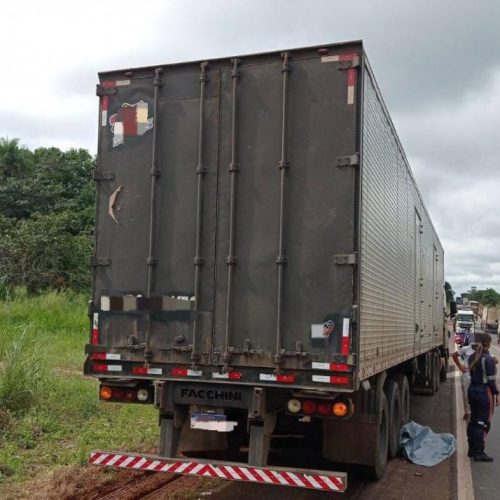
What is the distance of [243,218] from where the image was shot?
5293 mm

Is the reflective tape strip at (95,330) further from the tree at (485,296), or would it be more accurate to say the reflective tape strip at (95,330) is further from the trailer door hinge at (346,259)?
the tree at (485,296)

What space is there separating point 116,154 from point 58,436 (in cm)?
376

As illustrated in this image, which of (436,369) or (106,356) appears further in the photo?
(436,369)

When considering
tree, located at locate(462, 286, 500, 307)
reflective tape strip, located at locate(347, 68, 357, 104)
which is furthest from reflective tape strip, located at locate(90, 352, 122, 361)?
tree, located at locate(462, 286, 500, 307)

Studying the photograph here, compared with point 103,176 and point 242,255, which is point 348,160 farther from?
point 103,176

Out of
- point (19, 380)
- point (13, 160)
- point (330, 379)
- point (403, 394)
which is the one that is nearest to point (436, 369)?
point (403, 394)

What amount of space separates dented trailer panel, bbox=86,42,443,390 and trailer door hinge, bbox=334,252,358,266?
12mm

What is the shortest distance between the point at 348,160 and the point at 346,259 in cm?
82

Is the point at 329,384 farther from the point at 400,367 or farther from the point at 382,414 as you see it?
the point at 400,367

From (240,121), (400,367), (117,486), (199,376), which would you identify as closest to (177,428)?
(199,376)

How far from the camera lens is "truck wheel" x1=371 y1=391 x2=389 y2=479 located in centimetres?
600

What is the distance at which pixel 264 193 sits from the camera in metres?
5.26

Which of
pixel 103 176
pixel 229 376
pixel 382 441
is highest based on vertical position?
pixel 103 176

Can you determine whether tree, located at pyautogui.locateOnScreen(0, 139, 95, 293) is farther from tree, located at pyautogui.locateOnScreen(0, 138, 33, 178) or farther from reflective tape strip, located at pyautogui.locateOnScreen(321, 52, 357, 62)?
reflective tape strip, located at pyautogui.locateOnScreen(321, 52, 357, 62)
